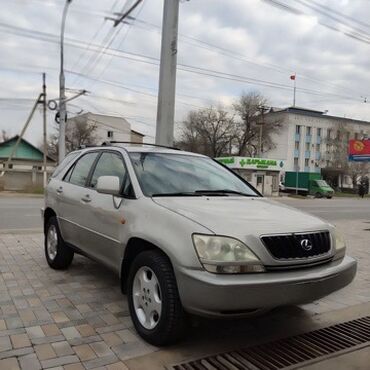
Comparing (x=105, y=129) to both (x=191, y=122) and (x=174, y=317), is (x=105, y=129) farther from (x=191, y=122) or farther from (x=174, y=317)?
(x=174, y=317)

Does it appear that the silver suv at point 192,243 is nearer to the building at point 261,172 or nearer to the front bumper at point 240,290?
the front bumper at point 240,290

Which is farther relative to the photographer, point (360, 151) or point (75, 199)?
point (360, 151)

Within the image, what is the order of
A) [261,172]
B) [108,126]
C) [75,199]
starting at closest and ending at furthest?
[75,199] → [261,172] → [108,126]

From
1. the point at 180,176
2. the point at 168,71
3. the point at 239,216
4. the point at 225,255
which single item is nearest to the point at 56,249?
the point at 180,176

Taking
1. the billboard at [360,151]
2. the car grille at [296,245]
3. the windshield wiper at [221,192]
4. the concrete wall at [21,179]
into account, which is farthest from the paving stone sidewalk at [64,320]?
the concrete wall at [21,179]

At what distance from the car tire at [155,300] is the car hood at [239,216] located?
1.49 feet

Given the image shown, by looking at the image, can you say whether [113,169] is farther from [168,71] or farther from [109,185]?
[168,71]

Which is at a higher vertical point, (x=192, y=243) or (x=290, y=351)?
(x=192, y=243)

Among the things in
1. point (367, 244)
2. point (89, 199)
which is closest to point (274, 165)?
point (367, 244)

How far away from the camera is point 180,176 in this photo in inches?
184

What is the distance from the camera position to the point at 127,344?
3701 mm

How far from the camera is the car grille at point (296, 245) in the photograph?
3.40 metres

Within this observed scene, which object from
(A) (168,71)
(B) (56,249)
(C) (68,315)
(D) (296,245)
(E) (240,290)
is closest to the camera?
(E) (240,290)

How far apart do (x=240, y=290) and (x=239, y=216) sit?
711 millimetres
